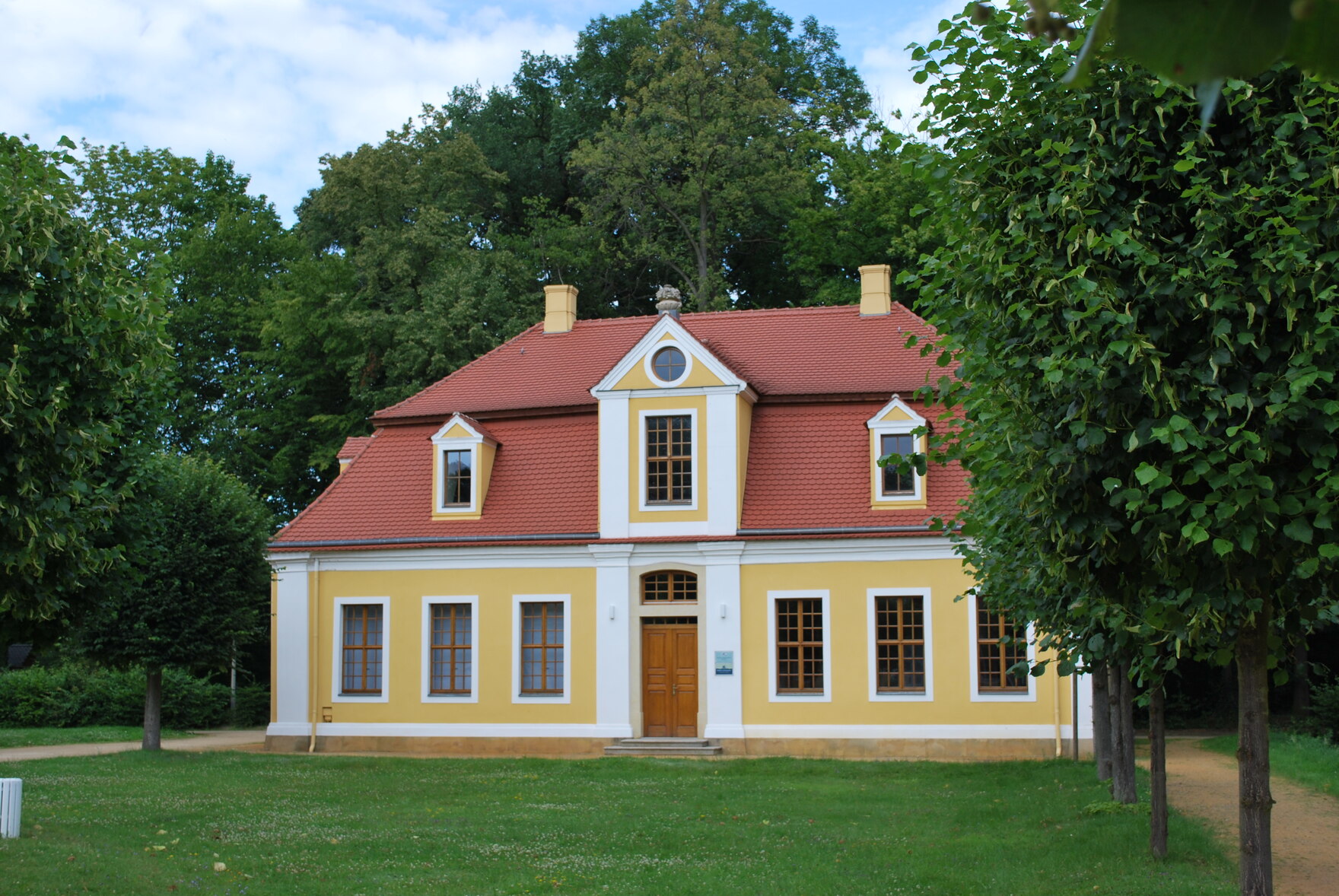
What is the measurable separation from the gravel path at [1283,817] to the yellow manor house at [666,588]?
3.76m

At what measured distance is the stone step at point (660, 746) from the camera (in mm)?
25047

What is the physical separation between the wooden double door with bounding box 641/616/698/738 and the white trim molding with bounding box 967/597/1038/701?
5297mm

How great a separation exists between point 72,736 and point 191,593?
6.87 meters

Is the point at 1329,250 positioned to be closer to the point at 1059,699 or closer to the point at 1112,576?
the point at 1112,576

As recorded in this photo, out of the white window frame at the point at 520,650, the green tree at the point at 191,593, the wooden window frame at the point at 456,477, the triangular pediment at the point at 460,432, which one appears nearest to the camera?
the green tree at the point at 191,593

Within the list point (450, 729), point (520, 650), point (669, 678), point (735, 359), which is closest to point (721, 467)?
point (735, 359)

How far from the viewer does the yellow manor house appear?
25.1 metres

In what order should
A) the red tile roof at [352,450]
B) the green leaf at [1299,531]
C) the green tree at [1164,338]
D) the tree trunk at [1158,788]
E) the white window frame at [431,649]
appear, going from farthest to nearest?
the red tile roof at [352,450] → the white window frame at [431,649] → the tree trunk at [1158,788] → the green tree at [1164,338] → the green leaf at [1299,531]

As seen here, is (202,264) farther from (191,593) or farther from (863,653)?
(863,653)

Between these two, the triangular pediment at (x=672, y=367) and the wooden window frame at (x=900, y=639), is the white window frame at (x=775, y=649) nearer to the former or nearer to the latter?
the wooden window frame at (x=900, y=639)

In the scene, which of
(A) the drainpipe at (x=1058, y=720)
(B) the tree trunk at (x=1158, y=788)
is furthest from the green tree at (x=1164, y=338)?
(A) the drainpipe at (x=1058, y=720)

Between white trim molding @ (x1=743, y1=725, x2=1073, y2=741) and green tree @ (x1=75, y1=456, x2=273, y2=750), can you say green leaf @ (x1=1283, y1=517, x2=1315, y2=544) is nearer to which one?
white trim molding @ (x1=743, y1=725, x2=1073, y2=741)

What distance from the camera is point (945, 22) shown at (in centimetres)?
836

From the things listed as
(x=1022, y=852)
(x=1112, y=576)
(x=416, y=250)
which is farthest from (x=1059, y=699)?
(x=416, y=250)
